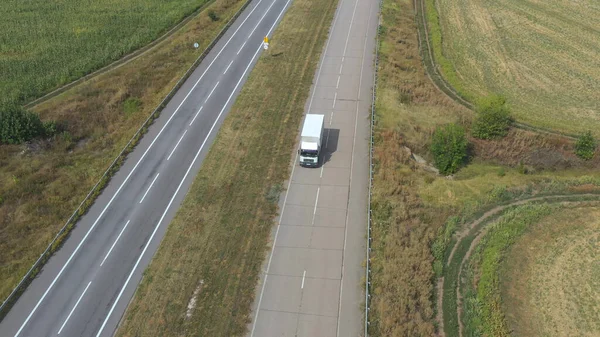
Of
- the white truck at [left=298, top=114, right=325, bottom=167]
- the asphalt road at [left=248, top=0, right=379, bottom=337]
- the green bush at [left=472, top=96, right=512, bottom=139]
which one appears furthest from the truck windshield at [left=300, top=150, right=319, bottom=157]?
the green bush at [left=472, top=96, right=512, bottom=139]

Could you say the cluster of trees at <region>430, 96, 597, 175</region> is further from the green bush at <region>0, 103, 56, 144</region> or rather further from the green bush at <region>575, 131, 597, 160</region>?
the green bush at <region>0, 103, 56, 144</region>

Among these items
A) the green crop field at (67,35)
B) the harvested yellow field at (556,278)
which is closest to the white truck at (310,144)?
the harvested yellow field at (556,278)

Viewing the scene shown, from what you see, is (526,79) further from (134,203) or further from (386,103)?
(134,203)

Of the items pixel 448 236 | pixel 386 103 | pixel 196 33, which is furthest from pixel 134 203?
pixel 196 33

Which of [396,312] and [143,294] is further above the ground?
[396,312]

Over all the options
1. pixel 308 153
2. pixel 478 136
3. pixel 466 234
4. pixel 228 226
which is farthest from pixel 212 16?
pixel 466 234

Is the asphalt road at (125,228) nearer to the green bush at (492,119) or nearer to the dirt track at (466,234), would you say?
the dirt track at (466,234)
